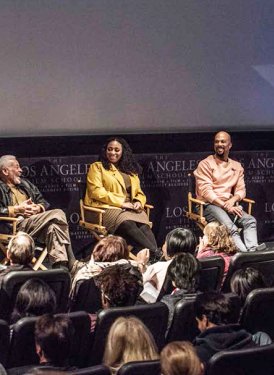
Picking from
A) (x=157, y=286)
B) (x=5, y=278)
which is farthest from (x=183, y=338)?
(x=5, y=278)

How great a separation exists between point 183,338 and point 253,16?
5050 mm

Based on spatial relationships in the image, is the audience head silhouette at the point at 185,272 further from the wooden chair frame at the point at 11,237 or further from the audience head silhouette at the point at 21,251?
the wooden chair frame at the point at 11,237

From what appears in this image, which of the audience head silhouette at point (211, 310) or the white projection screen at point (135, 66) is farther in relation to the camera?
the white projection screen at point (135, 66)

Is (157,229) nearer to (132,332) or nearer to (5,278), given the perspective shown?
(5,278)

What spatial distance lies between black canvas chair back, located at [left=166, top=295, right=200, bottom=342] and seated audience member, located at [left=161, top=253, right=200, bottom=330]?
124 mm

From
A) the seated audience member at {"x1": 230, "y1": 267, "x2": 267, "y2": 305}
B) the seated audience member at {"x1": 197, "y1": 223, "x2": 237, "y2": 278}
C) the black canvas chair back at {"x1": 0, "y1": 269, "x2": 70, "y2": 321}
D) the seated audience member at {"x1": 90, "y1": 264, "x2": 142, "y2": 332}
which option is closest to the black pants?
the seated audience member at {"x1": 197, "y1": 223, "x2": 237, "y2": 278}

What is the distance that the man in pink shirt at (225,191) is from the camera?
877 centimetres

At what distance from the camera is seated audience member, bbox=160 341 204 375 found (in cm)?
368

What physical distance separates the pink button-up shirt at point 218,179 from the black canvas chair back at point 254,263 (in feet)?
7.94

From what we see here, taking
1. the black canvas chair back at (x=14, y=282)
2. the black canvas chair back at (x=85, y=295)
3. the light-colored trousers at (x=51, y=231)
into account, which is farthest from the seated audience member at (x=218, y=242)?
the light-colored trousers at (x=51, y=231)

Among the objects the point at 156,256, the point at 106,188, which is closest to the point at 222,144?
the point at 106,188

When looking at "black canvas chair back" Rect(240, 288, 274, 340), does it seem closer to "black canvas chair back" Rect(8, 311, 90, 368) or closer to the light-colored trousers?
"black canvas chair back" Rect(8, 311, 90, 368)

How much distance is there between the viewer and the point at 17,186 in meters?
8.16

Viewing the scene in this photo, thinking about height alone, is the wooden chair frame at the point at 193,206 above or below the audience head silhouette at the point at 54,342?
above
